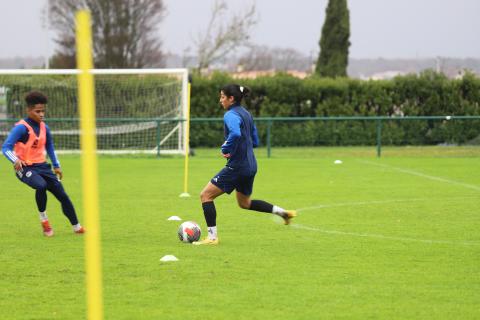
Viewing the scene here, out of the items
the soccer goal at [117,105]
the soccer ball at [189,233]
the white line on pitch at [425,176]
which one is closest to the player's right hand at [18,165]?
the soccer ball at [189,233]

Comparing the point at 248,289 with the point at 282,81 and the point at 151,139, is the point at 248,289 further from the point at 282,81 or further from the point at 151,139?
the point at 282,81

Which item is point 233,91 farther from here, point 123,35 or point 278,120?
point 123,35

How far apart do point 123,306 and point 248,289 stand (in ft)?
4.03

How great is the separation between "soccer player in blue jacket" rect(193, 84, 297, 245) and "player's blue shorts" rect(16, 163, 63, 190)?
216 cm

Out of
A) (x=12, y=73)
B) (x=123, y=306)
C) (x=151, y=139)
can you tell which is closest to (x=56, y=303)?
(x=123, y=306)

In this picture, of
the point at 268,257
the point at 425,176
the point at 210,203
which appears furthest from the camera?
the point at 425,176

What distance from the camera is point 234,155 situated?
10492 millimetres

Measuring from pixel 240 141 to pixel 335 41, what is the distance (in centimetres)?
3313

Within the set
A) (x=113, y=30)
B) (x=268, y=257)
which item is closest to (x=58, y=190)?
(x=268, y=257)

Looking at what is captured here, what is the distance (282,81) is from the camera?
3547 centimetres

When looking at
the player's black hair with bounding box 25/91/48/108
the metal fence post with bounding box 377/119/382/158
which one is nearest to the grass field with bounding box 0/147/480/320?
the player's black hair with bounding box 25/91/48/108

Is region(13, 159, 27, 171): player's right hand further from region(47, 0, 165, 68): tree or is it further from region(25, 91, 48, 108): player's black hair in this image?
region(47, 0, 165, 68): tree

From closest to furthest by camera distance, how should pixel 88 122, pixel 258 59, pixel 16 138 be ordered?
1. pixel 88 122
2. pixel 16 138
3. pixel 258 59

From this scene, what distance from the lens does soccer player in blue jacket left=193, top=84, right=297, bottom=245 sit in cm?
1034
